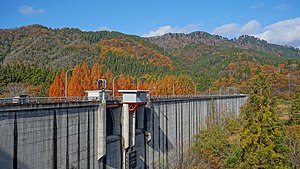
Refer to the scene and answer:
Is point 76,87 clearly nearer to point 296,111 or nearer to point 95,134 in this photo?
point 95,134

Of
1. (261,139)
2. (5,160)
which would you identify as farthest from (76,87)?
(5,160)

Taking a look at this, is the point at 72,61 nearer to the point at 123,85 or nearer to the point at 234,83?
the point at 234,83

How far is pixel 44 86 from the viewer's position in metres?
81.7

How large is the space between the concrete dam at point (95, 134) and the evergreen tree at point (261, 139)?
38.0 ft

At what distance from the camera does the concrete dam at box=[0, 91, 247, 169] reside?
Result: 65.1 ft

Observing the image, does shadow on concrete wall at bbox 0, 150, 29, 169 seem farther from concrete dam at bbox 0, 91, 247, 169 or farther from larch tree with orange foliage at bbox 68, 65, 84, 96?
larch tree with orange foliage at bbox 68, 65, 84, 96

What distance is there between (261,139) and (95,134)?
2124 centimetres

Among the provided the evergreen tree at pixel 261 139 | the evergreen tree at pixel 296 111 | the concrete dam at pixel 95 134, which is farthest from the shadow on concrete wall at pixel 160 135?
the evergreen tree at pixel 296 111

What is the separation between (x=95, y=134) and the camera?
29078mm

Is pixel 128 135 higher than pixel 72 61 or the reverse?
the reverse

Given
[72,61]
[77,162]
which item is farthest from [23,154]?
[72,61]

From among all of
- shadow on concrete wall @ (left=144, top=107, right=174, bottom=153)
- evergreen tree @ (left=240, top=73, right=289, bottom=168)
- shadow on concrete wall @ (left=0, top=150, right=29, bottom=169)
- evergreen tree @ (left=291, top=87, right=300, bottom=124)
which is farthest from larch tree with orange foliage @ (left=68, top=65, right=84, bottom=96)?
evergreen tree @ (left=291, top=87, right=300, bottom=124)

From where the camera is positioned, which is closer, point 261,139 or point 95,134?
point 95,134

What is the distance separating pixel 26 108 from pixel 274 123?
30254 mm
